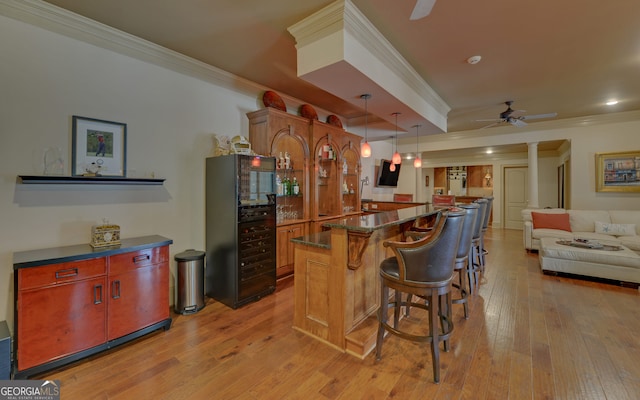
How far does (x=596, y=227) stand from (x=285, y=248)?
6.01 meters

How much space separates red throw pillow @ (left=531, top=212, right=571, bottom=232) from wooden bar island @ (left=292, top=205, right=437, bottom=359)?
4819mm

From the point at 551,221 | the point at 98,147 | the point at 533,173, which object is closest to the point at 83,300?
the point at 98,147

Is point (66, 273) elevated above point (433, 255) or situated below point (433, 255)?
below

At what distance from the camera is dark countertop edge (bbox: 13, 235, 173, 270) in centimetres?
192

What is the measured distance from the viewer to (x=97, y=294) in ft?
7.11

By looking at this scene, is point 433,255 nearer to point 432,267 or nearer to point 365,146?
point 432,267

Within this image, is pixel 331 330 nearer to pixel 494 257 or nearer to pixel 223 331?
pixel 223 331

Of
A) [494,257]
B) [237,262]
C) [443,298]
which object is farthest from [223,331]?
[494,257]

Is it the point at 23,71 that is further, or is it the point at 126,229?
the point at 126,229

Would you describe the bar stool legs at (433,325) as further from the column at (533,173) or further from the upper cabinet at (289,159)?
the column at (533,173)

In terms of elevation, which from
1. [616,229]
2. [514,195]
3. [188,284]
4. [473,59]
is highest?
[473,59]

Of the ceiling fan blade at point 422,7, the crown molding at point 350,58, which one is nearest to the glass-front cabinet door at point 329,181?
the crown molding at point 350,58

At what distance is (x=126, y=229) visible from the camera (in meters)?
2.79

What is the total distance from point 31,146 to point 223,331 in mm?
2265
